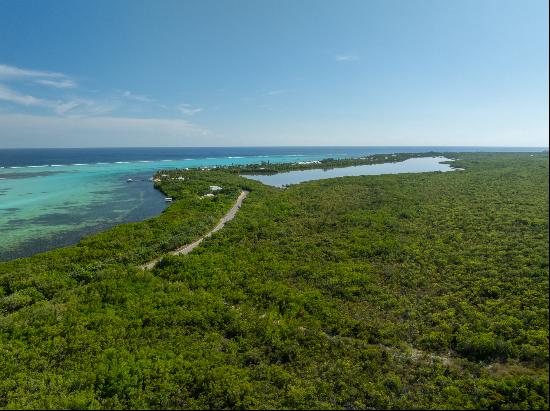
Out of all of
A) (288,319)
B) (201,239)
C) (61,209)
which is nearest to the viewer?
(288,319)

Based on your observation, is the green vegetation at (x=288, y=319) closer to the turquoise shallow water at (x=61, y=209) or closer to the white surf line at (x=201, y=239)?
the white surf line at (x=201, y=239)

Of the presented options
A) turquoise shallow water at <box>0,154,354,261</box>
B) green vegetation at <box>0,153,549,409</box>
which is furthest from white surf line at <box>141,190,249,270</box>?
turquoise shallow water at <box>0,154,354,261</box>

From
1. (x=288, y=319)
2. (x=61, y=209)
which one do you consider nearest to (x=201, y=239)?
(x=288, y=319)

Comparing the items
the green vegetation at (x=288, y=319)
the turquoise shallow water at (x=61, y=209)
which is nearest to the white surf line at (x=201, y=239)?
the green vegetation at (x=288, y=319)

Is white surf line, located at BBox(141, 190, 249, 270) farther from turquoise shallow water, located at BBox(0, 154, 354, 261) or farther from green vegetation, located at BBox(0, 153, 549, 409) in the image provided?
turquoise shallow water, located at BBox(0, 154, 354, 261)

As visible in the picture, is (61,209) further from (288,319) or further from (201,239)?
(288,319)

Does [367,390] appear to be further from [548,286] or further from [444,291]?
[548,286]

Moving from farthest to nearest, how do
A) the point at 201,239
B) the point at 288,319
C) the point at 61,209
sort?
the point at 61,209 → the point at 201,239 → the point at 288,319

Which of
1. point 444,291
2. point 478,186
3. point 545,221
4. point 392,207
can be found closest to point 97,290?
point 444,291
